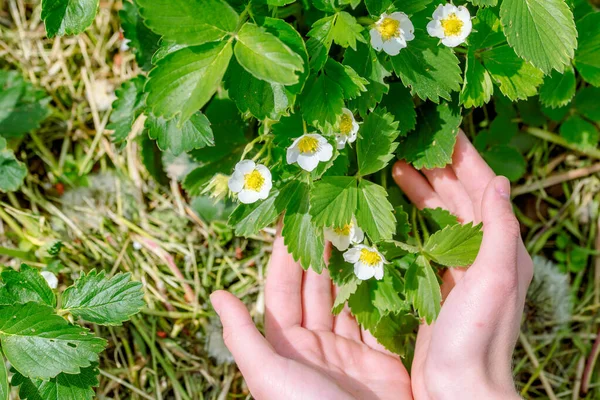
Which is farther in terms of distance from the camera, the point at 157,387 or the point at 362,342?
the point at 157,387

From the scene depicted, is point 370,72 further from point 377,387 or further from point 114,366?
point 114,366

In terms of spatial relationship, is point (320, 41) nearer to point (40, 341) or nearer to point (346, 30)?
point (346, 30)

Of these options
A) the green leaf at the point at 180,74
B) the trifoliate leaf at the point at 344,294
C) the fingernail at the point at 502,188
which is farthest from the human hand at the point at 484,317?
the green leaf at the point at 180,74

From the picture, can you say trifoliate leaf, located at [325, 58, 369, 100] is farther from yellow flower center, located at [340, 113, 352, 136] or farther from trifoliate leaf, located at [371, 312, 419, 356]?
trifoliate leaf, located at [371, 312, 419, 356]

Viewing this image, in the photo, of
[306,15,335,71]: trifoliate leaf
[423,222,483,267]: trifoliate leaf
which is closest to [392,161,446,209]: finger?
[423,222,483,267]: trifoliate leaf

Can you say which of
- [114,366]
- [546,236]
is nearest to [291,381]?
[114,366]

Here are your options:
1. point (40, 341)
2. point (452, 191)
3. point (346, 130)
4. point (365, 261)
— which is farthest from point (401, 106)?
point (40, 341)
